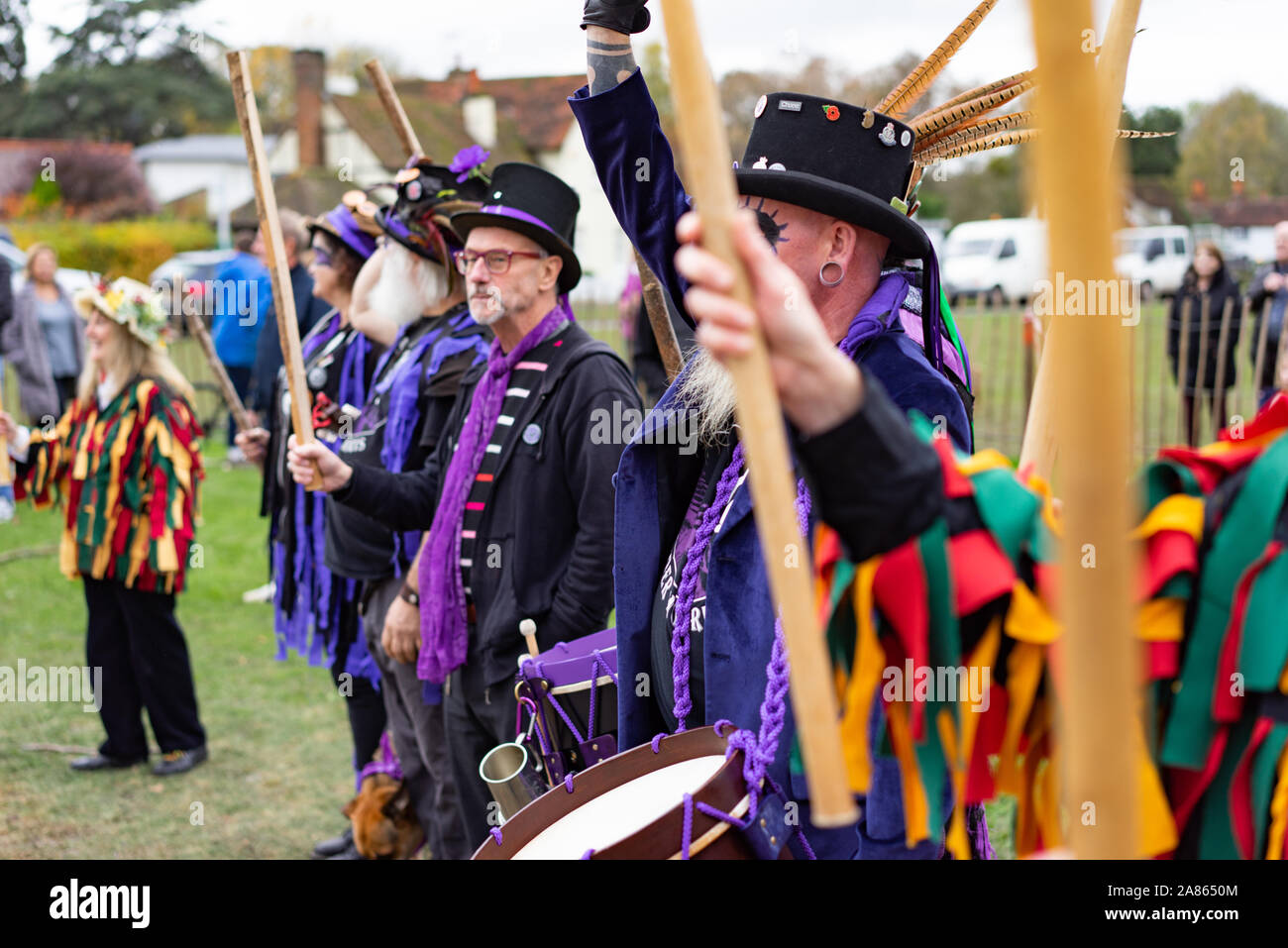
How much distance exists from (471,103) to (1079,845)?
31718 mm

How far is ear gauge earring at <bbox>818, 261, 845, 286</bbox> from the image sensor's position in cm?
216

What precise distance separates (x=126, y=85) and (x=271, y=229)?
2023 inches

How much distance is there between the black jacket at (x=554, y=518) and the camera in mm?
3486

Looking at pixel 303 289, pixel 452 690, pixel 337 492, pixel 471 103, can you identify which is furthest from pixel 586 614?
pixel 471 103

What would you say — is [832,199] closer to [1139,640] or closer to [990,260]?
[1139,640]

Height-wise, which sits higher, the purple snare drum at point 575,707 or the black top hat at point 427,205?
the black top hat at point 427,205

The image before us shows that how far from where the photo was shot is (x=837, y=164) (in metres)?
2.17

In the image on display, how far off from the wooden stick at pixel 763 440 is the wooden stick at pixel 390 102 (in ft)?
11.7

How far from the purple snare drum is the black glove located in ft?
4.57

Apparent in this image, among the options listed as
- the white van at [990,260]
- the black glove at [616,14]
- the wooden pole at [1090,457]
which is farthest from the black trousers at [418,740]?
the white van at [990,260]

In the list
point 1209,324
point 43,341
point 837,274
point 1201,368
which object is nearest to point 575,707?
point 837,274

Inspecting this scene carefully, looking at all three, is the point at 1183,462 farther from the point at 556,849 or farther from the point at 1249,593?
the point at 556,849

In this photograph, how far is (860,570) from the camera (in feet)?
4.19

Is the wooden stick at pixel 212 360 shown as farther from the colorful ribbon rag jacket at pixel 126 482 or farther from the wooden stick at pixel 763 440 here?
the wooden stick at pixel 763 440
